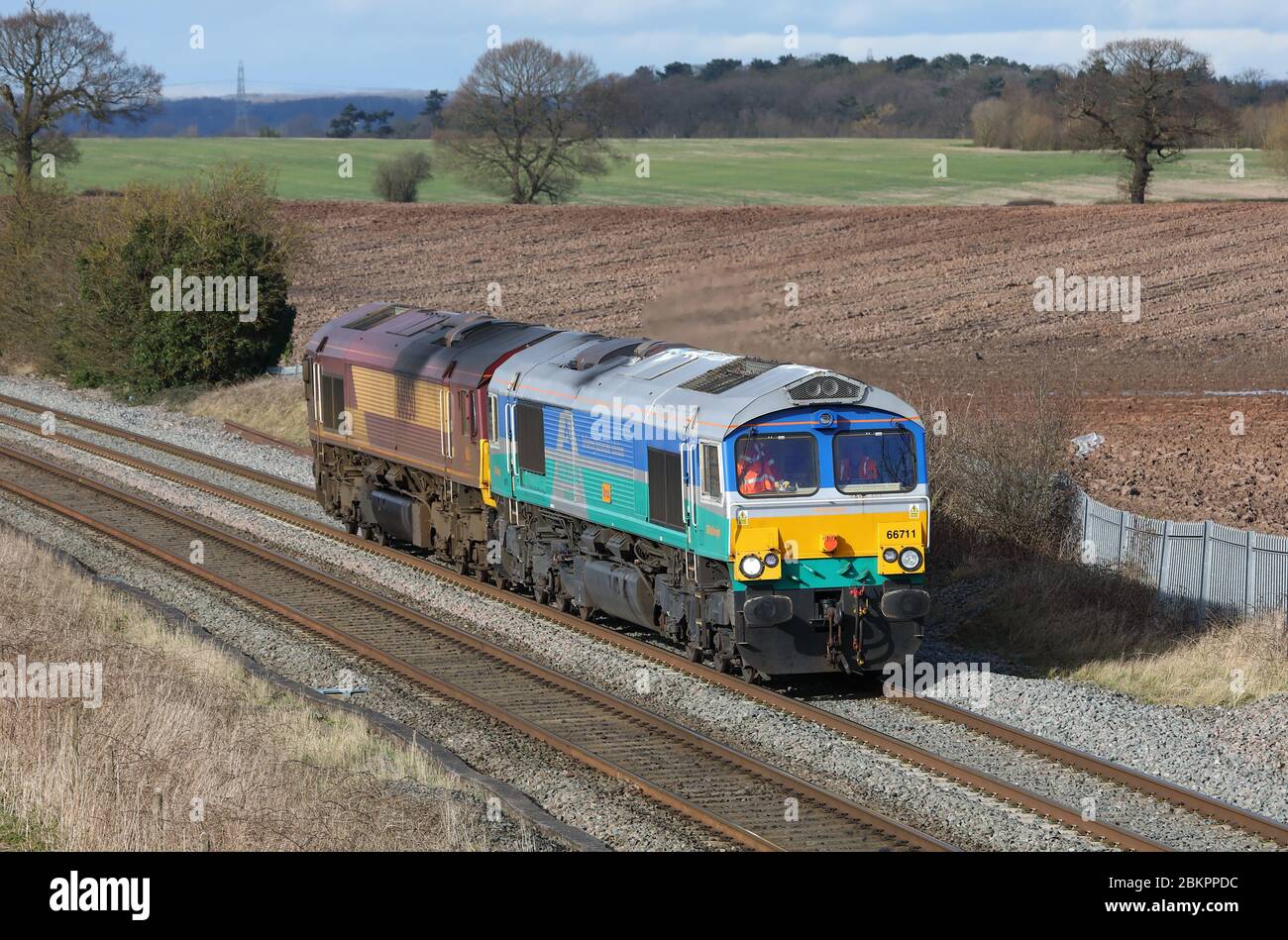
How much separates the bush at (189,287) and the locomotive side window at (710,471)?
28426mm

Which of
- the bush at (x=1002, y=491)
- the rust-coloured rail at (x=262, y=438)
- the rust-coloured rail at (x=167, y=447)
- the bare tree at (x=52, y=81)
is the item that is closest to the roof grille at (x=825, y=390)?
the bush at (x=1002, y=491)

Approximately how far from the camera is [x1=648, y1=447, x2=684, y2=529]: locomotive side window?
17188 millimetres

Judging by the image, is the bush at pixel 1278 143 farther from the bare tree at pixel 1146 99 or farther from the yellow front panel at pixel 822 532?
the yellow front panel at pixel 822 532

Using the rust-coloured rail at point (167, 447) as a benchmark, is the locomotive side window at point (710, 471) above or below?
above

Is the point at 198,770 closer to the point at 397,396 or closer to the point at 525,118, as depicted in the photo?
the point at 397,396

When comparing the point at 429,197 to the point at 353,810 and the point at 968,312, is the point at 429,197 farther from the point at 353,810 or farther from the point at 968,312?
the point at 353,810

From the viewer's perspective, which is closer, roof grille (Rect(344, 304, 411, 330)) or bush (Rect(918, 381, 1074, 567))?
bush (Rect(918, 381, 1074, 567))

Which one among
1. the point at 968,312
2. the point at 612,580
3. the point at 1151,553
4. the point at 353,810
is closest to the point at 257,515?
the point at 612,580

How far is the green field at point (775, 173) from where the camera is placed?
3297 inches

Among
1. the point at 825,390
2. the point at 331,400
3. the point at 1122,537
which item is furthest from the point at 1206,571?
the point at 331,400

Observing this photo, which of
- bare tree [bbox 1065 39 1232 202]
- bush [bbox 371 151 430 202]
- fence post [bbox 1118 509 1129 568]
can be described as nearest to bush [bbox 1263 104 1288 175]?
bare tree [bbox 1065 39 1232 202]

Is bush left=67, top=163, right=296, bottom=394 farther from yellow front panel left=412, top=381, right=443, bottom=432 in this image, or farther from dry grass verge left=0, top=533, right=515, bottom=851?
dry grass verge left=0, top=533, right=515, bottom=851

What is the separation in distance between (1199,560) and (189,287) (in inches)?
1178

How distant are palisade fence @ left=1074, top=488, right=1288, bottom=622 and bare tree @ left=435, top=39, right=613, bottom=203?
58432 millimetres
